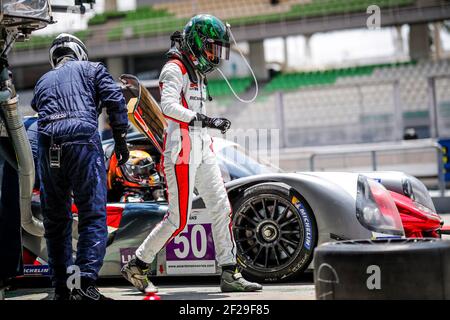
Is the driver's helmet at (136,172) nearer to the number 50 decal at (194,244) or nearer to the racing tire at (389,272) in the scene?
the number 50 decal at (194,244)

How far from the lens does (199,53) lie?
5.68m

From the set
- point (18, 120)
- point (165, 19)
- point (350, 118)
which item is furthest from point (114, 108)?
point (165, 19)

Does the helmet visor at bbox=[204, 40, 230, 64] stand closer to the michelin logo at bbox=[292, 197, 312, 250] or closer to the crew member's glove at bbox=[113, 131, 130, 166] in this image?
the crew member's glove at bbox=[113, 131, 130, 166]

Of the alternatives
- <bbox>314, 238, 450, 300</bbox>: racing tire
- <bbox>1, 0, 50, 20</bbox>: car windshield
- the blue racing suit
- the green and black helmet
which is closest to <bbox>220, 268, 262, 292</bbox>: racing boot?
the blue racing suit

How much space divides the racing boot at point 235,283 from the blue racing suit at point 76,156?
100 cm

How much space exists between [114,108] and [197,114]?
0.66 metres

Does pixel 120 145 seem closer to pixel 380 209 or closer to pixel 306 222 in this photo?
pixel 306 222

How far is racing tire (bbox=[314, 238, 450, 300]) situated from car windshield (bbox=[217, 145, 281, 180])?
3.23 meters

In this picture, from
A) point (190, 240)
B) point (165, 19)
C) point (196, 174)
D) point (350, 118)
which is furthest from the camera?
point (165, 19)

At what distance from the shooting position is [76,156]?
16.1 feet

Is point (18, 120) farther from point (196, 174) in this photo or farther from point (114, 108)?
point (196, 174)

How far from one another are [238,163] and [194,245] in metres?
1.20

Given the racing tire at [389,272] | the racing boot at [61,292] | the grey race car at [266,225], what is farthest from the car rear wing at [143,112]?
the racing tire at [389,272]
